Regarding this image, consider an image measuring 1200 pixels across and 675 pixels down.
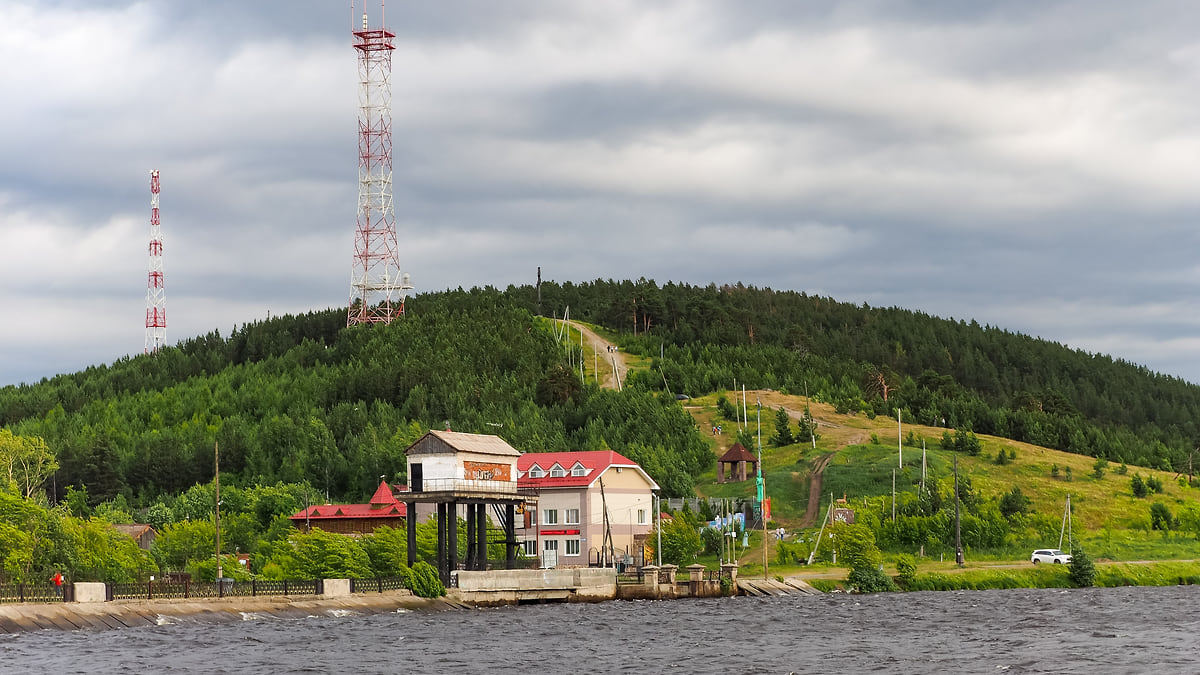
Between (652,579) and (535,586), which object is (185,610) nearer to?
(535,586)

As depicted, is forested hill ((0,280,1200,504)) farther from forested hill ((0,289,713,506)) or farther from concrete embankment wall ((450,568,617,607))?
concrete embankment wall ((450,568,617,607))

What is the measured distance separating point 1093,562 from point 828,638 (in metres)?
51.0

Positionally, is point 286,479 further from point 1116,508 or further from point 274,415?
point 1116,508

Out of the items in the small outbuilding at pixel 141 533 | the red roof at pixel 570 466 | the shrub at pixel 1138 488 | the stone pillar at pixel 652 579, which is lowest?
the stone pillar at pixel 652 579

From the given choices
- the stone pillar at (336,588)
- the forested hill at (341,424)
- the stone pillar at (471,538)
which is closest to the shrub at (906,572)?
the stone pillar at (471,538)

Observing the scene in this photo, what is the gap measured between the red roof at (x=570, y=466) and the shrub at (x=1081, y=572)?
36256 millimetres

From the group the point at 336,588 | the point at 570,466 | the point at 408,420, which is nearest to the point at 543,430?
the point at 408,420

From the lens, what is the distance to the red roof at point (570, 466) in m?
116

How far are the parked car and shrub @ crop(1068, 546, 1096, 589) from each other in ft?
14.8

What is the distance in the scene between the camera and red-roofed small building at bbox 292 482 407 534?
129 meters

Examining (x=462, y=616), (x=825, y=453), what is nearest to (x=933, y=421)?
(x=825, y=453)

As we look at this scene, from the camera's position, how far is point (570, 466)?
11731 cm

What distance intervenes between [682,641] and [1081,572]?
156 ft

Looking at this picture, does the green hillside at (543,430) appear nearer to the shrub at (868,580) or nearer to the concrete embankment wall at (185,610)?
the shrub at (868,580)
